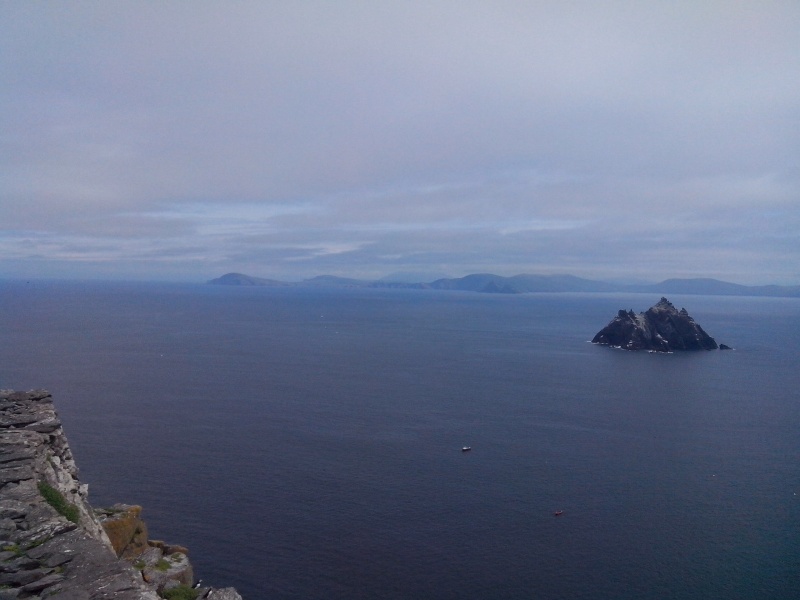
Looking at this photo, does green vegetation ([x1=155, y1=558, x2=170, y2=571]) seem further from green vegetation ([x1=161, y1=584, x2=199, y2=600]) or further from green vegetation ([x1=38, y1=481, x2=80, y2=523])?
green vegetation ([x1=161, y1=584, x2=199, y2=600])

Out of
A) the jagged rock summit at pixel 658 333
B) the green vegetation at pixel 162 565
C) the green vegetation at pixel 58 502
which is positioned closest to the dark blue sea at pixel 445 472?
the green vegetation at pixel 162 565

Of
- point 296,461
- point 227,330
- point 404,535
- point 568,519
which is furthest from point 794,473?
point 227,330

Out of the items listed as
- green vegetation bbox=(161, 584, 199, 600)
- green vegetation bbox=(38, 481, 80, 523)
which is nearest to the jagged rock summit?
green vegetation bbox=(161, 584, 199, 600)

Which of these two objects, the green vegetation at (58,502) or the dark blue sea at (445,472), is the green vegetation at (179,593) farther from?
the dark blue sea at (445,472)

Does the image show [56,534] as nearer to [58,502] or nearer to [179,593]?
[58,502]

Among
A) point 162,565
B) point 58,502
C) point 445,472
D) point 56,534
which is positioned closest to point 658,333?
point 445,472

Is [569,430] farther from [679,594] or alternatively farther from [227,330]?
[227,330]
